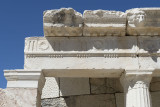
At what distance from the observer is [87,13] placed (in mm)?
6289

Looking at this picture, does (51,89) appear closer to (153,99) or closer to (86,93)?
(86,93)

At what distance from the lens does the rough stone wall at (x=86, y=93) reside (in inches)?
328

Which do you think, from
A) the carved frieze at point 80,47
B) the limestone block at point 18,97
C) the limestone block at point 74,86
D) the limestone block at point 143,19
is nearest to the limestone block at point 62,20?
the carved frieze at point 80,47

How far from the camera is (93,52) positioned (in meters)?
6.31

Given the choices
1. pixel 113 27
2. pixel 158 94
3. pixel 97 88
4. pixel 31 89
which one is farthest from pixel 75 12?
pixel 158 94

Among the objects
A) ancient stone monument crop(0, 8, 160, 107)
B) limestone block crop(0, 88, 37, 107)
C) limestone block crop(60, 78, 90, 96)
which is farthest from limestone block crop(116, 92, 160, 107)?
limestone block crop(0, 88, 37, 107)

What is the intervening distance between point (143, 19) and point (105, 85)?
9.71 feet

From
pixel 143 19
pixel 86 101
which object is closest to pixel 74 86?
pixel 86 101

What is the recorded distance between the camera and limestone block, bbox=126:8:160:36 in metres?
6.23

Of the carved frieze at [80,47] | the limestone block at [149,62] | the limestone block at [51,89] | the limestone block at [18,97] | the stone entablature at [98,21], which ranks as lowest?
the limestone block at [18,97]

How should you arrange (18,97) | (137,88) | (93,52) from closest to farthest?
(18,97)
(137,88)
(93,52)

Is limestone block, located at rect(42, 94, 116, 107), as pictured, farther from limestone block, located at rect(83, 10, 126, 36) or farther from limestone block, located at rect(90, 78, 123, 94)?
limestone block, located at rect(83, 10, 126, 36)

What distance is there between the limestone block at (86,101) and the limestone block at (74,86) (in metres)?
0.15

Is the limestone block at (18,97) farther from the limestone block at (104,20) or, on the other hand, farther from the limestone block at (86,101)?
the limestone block at (86,101)
